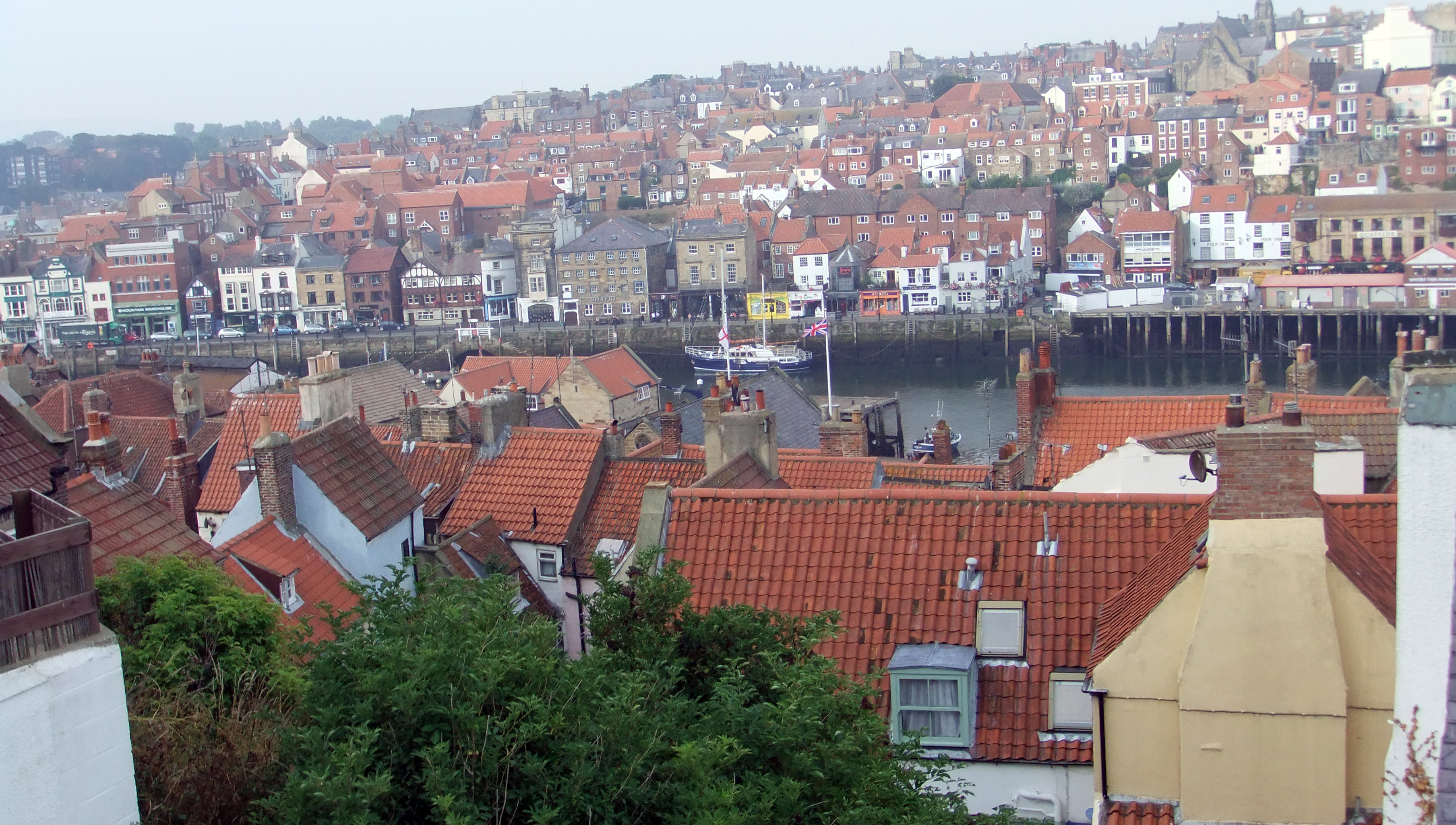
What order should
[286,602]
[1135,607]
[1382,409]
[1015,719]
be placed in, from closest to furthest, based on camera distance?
1. [1135,607]
2. [1015,719]
3. [286,602]
4. [1382,409]

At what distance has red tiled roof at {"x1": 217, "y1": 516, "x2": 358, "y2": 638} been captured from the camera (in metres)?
11.6

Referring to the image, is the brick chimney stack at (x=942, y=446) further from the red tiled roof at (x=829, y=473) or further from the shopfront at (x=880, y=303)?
the shopfront at (x=880, y=303)

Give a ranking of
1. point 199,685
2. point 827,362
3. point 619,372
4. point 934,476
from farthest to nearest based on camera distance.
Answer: point 827,362
point 619,372
point 934,476
point 199,685

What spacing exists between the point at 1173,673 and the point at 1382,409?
9.96 m

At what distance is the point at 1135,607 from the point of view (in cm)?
775

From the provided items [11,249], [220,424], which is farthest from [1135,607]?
[11,249]

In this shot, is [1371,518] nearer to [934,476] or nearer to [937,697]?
[937,697]

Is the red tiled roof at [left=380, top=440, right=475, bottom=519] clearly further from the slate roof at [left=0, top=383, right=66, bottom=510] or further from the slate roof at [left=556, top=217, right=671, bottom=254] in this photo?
the slate roof at [left=556, top=217, right=671, bottom=254]

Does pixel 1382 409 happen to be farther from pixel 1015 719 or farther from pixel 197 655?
pixel 197 655

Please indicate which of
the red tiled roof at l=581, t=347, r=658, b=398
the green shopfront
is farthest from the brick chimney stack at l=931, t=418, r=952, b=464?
the green shopfront

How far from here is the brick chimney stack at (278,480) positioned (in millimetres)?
12602

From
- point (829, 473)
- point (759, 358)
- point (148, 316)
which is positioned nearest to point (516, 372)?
point (759, 358)

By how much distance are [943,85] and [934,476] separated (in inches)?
5126

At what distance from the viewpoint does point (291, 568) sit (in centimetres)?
1209
